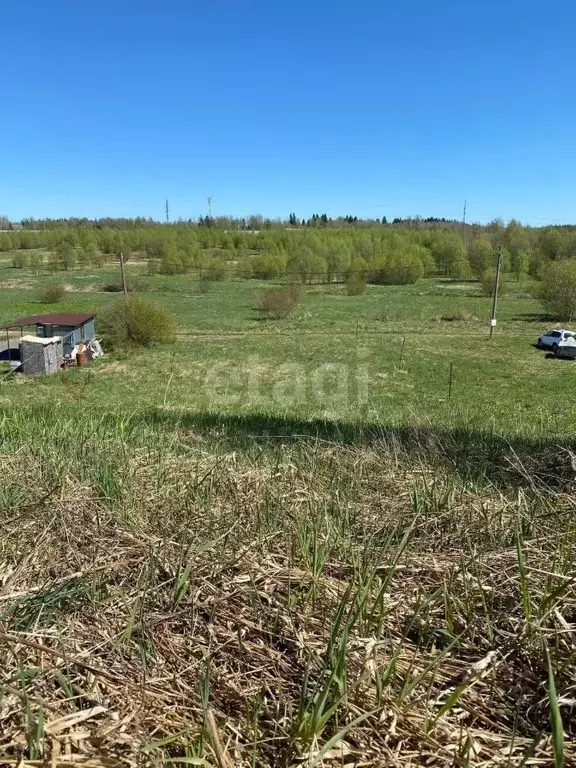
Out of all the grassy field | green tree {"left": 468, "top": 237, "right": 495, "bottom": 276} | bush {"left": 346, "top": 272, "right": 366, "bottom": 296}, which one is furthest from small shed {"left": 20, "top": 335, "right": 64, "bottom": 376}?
green tree {"left": 468, "top": 237, "right": 495, "bottom": 276}

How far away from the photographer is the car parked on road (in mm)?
30594

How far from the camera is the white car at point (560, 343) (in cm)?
3009

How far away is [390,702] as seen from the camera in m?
1.37

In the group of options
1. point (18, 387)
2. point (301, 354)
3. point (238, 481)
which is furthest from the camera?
point (301, 354)

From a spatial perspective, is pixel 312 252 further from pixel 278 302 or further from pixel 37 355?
pixel 37 355

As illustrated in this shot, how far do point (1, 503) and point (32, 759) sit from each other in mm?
1380

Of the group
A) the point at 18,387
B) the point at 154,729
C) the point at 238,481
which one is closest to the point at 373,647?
the point at 154,729

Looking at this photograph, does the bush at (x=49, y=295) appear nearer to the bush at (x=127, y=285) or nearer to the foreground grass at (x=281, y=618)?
the bush at (x=127, y=285)

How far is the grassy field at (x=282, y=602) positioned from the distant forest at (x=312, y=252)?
59545 millimetres

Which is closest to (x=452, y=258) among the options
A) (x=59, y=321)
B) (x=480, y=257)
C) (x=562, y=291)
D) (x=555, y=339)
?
(x=480, y=257)

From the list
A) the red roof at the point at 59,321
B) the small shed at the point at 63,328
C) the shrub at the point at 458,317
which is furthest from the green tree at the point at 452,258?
the small shed at the point at 63,328

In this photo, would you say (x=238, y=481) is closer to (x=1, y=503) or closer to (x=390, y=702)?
(x=1, y=503)

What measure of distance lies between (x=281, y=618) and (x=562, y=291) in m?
45.3

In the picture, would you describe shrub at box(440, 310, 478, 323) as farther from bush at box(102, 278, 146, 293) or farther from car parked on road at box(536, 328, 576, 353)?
bush at box(102, 278, 146, 293)
